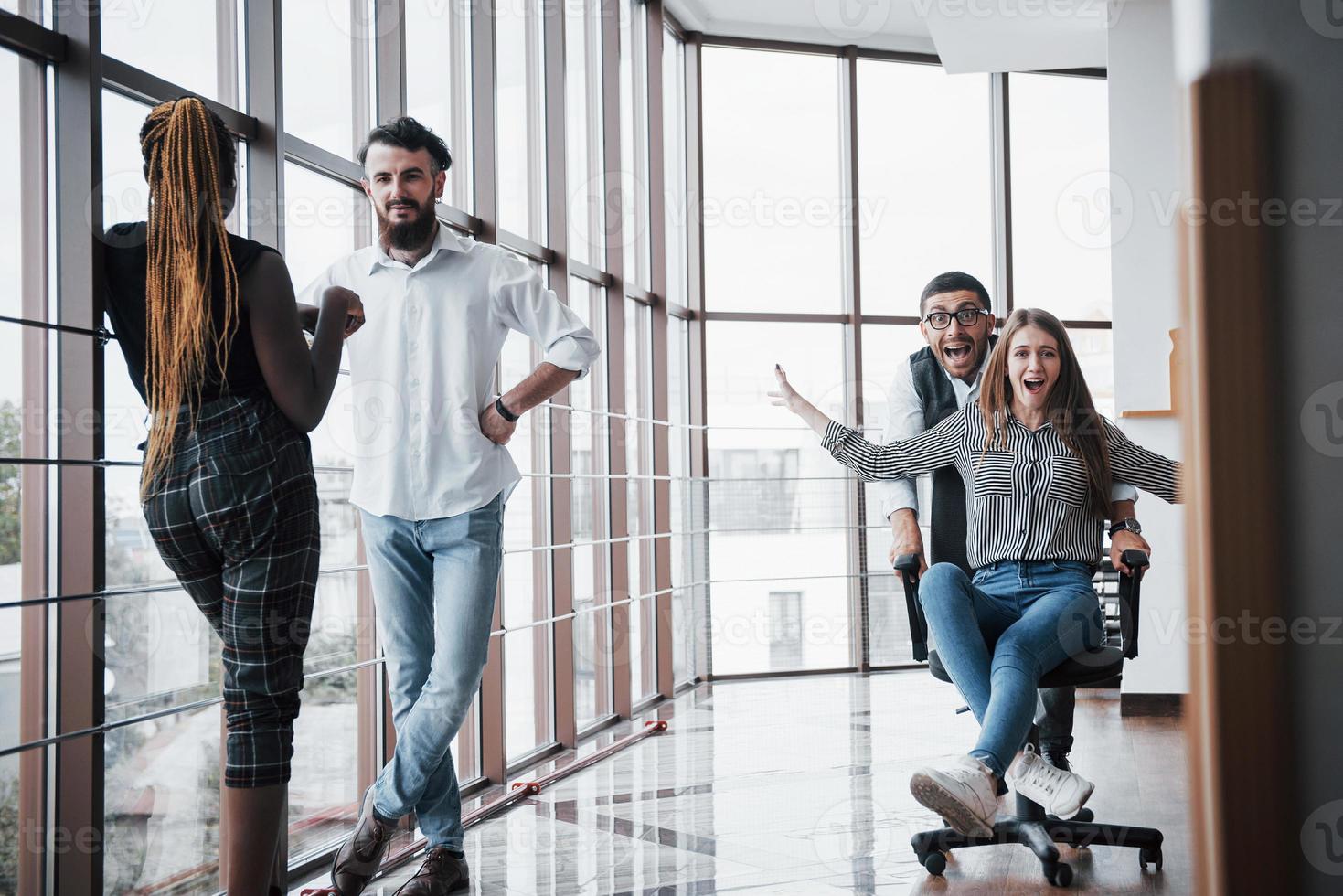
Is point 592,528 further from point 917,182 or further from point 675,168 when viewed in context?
point 917,182

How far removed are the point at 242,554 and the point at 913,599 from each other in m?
1.44

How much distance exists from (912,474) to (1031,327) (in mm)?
433

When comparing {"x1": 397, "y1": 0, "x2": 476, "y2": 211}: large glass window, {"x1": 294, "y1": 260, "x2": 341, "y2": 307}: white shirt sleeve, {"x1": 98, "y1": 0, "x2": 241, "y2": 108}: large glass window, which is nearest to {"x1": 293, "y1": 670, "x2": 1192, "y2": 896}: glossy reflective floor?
{"x1": 294, "y1": 260, "x2": 341, "y2": 307}: white shirt sleeve

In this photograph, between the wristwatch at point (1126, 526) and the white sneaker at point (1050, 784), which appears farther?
the wristwatch at point (1126, 526)

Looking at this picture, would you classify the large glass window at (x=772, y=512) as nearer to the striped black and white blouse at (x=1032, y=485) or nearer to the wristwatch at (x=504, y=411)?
the striped black and white blouse at (x=1032, y=485)

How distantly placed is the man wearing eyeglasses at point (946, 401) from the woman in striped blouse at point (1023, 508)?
60 millimetres

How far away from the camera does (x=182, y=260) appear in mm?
1578

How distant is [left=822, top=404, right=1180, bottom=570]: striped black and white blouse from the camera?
2346 mm

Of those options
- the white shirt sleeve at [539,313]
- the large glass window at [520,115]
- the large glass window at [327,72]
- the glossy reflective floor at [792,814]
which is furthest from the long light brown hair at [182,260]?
the large glass window at [520,115]

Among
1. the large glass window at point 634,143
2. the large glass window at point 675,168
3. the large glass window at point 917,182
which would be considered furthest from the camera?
the large glass window at point 917,182

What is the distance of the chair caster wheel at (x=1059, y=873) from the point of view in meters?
2.21

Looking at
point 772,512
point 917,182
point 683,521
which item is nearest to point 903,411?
point 683,521

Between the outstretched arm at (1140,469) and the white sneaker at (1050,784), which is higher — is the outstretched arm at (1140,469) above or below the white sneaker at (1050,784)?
above

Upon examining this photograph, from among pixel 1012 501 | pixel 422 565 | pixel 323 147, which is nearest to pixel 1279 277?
pixel 422 565
